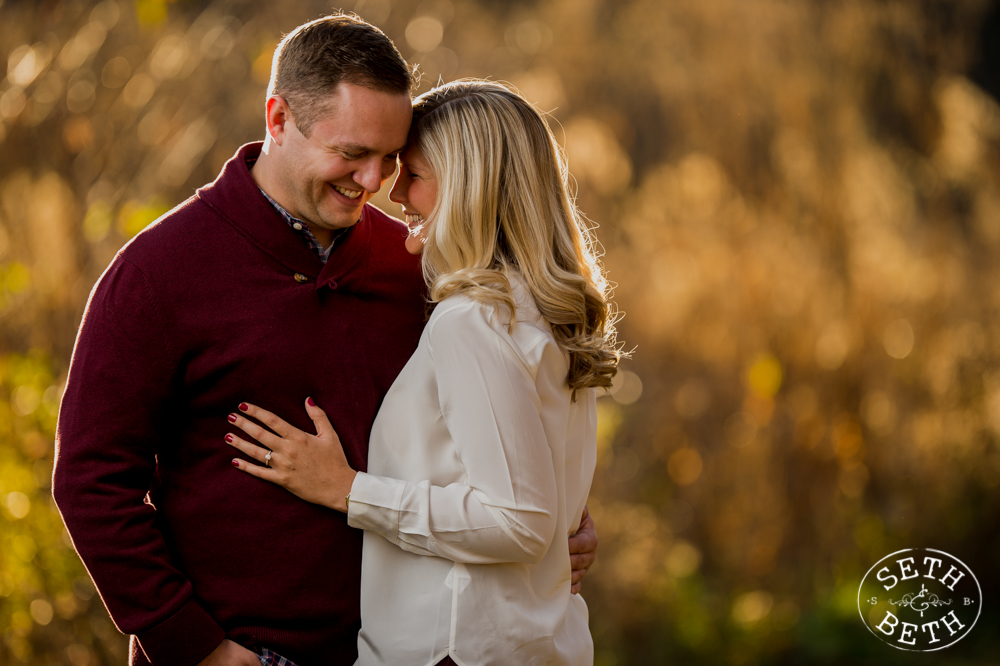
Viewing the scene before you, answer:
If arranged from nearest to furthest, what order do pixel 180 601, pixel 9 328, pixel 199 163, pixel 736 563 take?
pixel 180 601 → pixel 9 328 → pixel 199 163 → pixel 736 563

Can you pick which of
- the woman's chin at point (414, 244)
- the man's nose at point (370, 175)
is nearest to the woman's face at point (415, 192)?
the woman's chin at point (414, 244)

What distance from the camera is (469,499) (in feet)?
5.72

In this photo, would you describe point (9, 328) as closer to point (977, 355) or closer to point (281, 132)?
point (281, 132)

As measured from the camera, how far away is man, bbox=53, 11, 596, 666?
5.56ft

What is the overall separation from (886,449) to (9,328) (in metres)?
4.34

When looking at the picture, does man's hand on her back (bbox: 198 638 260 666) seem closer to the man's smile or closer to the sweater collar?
the sweater collar

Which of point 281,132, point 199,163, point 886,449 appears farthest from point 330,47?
point 886,449

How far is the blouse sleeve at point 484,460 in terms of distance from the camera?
1720 mm

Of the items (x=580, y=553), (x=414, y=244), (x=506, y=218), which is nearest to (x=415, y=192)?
(x=414, y=244)

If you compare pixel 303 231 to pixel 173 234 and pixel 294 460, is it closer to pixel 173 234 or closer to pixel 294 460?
pixel 173 234

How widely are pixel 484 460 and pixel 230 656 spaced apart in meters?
0.67

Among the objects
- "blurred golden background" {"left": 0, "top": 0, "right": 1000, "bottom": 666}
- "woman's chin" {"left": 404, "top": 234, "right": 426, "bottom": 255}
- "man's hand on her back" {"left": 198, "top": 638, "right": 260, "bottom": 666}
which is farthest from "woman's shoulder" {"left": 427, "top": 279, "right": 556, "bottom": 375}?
"blurred golden background" {"left": 0, "top": 0, "right": 1000, "bottom": 666}

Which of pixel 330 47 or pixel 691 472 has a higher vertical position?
pixel 330 47

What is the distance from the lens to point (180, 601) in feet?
5.67
